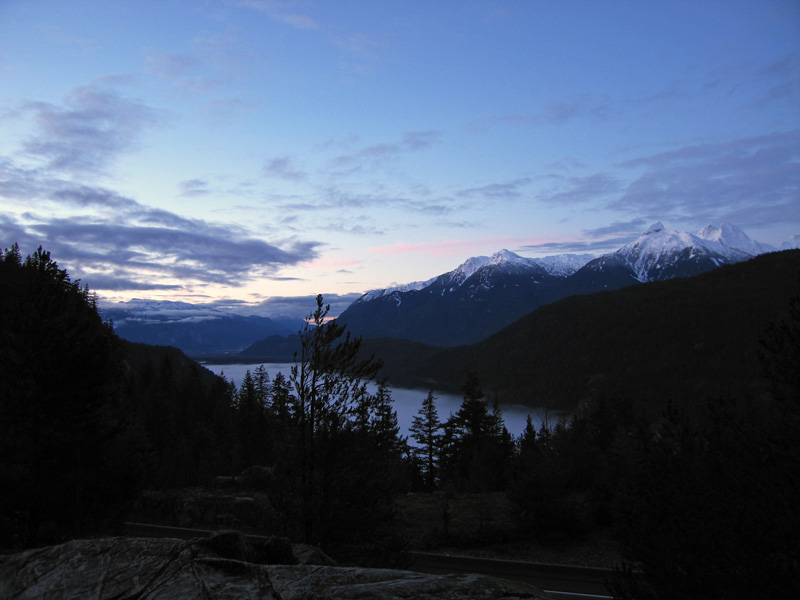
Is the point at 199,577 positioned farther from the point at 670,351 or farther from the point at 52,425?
the point at 670,351

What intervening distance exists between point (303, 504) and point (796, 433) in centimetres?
1215

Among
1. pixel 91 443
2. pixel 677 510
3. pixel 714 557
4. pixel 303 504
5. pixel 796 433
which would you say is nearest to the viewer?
pixel 714 557

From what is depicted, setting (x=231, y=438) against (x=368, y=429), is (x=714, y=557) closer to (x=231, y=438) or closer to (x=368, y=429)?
(x=368, y=429)

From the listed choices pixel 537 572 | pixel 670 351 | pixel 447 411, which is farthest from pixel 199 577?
pixel 670 351

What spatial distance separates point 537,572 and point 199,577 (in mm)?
15090

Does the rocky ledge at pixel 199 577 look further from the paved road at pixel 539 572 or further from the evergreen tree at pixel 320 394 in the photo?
the paved road at pixel 539 572

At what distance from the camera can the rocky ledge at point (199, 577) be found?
4148 mm

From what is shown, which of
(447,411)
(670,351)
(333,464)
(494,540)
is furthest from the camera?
(670,351)

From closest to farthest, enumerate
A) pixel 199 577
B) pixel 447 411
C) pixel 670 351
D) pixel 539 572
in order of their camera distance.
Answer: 1. pixel 199 577
2. pixel 539 572
3. pixel 447 411
4. pixel 670 351

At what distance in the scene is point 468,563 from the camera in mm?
17531

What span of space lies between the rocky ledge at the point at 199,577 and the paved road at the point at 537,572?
10.1 meters

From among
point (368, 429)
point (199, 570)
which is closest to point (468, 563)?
point (368, 429)

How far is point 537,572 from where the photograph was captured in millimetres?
16203

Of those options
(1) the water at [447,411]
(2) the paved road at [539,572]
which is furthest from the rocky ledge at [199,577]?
(1) the water at [447,411]
